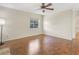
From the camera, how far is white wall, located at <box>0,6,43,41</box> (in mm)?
2754

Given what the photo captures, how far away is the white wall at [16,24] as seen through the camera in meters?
2.75

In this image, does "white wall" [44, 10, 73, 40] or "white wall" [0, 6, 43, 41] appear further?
"white wall" [0, 6, 43, 41]

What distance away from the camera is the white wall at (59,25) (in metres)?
2.24

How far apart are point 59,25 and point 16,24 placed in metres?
1.60

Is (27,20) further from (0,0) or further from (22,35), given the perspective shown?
(0,0)

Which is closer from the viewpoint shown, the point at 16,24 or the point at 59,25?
the point at 59,25

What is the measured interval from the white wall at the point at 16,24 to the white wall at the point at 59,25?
30cm

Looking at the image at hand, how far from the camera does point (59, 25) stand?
278cm

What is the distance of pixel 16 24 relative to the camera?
3.26m

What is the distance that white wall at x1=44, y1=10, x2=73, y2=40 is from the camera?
2240 mm

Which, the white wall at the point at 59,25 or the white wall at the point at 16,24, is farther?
the white wall at the point at 16,24

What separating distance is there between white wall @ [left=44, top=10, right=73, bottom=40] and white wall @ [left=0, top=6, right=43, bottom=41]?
11.6 inches

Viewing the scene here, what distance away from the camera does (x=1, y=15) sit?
264 centimetres
